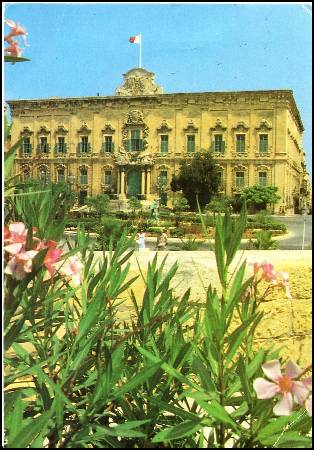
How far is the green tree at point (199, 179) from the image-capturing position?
201 centimetres

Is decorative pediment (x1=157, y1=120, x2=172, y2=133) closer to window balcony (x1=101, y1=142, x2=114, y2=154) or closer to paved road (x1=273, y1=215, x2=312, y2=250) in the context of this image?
window balcony (x1=101, y1=142, x2=114, y2=154)

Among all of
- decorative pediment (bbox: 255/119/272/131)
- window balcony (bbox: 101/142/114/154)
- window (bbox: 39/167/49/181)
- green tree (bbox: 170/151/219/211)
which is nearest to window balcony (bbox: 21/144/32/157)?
window (bbox: 39/167/49/181)

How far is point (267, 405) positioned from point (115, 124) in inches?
93.5

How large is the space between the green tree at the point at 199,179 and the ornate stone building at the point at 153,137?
2.6 inches

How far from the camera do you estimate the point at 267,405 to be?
56 cm

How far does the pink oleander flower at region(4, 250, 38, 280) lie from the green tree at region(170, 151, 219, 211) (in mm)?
1202

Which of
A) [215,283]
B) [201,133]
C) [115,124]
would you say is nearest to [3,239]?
[215,283]

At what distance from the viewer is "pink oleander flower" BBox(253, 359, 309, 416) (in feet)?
1.57

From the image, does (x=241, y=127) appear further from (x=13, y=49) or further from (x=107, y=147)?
(x=13, y=49)

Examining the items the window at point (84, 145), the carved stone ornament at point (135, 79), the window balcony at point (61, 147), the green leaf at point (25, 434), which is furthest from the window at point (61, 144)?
the green leaf at point (25, 434)

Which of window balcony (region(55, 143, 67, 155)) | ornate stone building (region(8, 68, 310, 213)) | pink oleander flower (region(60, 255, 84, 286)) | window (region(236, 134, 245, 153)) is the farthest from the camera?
window (region(236, 134, 245, 153))

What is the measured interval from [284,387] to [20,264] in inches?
11.7

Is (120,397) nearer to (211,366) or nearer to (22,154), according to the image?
(211,366)

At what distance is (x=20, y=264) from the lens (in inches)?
21.2
